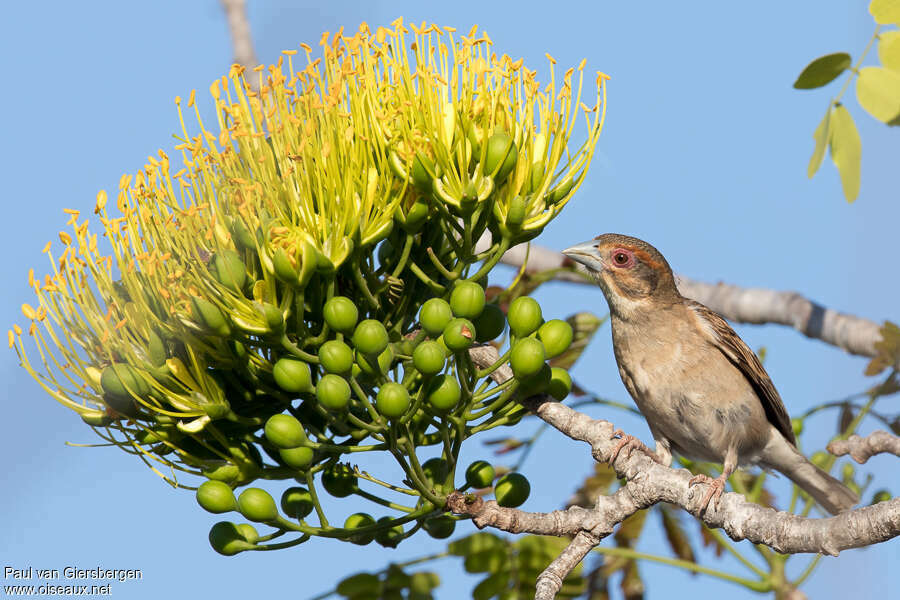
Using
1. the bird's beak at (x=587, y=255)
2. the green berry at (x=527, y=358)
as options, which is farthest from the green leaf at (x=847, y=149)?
the green berry at (x=527, y=358)

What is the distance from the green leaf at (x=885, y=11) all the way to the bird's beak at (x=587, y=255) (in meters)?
2.60

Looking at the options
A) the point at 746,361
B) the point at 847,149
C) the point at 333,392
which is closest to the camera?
the point at 333,392

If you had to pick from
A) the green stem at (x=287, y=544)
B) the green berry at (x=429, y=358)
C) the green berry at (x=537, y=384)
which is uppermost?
the green berry at (x=537, y=384)

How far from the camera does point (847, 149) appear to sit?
547 centimetres

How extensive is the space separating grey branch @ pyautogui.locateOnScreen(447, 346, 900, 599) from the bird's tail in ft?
8.60

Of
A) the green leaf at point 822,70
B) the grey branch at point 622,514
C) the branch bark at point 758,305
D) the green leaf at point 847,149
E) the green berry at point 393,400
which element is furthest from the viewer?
the branch bark at point 758,305


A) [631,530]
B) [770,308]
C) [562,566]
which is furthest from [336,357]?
[770,308]

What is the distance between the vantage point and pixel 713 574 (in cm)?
675

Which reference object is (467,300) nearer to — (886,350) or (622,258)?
(622,258)

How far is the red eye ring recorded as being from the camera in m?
7.14

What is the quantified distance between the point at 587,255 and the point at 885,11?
106 inches

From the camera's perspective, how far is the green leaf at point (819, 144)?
5.54m

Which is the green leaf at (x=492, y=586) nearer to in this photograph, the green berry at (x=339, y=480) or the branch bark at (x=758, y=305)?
the green berry at (x=339, y=480)

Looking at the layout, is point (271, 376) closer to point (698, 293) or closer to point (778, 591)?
point (778, 591)
